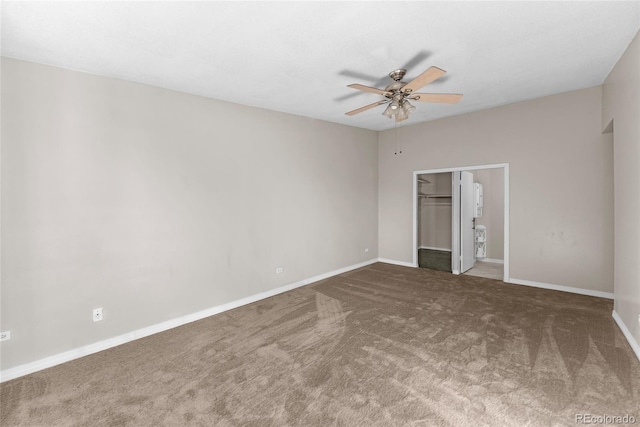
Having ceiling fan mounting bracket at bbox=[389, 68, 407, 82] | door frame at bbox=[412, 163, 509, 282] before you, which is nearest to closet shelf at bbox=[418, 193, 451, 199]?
door frame at bbox=[412, 163, 509, 282]

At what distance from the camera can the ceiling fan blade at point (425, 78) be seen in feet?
7.63

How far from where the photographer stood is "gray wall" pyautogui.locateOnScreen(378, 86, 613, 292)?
3887mm

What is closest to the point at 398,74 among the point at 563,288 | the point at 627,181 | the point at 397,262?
the point at 627,181

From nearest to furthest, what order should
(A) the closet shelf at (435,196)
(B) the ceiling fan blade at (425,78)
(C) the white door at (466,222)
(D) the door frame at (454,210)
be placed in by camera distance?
(B) the ceiling fan blade at (425,78) < (D) the door frame at (454,210) < (C) the white door at (466,222) < (A) the closet shelf at (435,196)

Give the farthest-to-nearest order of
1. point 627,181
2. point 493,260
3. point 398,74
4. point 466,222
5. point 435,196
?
1. point 435,196
2. point 493,260
3. point 466,222
4. point 398,74
5. point 627,181

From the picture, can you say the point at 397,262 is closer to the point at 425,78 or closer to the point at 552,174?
the point at 552,174

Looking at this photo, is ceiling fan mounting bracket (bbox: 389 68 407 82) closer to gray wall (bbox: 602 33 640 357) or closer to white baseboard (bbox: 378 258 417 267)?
gray wall (bbox: 602 33 640 357)

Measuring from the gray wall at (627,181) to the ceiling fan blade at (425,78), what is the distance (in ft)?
5.49

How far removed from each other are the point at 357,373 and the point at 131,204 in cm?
279

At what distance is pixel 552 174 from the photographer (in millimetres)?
4215

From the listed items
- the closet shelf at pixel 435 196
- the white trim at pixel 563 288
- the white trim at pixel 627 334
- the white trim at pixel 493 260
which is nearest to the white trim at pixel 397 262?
the white trim at pixel 563 288

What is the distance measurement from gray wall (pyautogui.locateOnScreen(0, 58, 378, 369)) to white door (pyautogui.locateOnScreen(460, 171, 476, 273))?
2.95 meters

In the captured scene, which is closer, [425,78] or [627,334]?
[425,78]

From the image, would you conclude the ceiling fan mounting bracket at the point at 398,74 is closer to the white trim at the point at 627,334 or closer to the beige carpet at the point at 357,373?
the beige carpet at the point at 357,373
